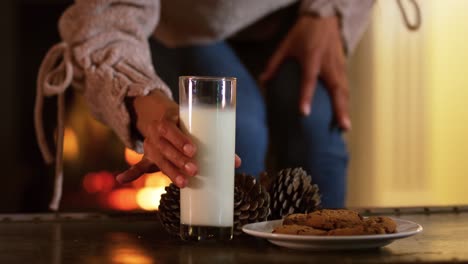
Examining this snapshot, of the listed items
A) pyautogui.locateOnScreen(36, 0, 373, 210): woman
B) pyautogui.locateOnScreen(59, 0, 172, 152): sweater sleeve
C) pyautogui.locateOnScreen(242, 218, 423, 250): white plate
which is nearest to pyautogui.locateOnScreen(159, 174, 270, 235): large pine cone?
pyautogui.locateOnScreen(242, 218, 423, 250): white plate

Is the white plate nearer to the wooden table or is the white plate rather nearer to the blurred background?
the wooden table

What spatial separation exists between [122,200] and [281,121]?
3.80 ft

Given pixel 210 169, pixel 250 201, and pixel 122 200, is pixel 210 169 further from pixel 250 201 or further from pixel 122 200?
pixel 122 200

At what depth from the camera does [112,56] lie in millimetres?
1023

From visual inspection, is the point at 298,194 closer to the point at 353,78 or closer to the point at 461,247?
the point at 461,247

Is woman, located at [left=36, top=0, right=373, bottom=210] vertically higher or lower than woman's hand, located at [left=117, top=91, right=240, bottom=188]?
higher

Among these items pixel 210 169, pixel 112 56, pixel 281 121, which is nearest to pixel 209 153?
pixel 210 169

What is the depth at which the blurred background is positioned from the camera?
243 cm

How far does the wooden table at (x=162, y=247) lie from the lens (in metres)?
0.61

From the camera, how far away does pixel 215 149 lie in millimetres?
695

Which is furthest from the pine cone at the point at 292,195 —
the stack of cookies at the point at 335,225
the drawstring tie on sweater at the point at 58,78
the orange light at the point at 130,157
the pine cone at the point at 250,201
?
the orange light at the point at 130,157

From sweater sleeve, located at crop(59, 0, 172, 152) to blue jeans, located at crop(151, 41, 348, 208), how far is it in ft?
0.94

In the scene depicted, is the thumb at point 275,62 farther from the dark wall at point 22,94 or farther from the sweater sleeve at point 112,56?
the dark wall at point 22,94

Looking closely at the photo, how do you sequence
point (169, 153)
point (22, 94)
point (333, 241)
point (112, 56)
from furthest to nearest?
point (22, 94), point (112, 56), point (169, 153), point (333, 241)
